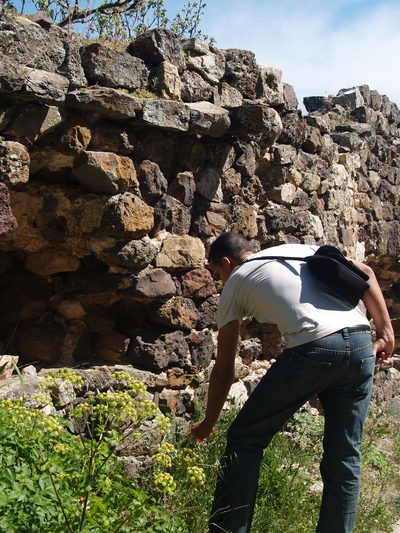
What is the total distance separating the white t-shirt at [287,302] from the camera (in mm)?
2322

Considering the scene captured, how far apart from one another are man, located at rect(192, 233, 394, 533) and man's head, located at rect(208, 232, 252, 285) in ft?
0.44

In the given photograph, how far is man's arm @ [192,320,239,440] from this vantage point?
245 centimetres

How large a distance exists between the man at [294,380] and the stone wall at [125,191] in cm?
95

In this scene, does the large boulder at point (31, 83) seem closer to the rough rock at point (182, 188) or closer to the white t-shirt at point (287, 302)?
the rough rock at point (182, 188)

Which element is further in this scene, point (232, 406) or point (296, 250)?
point (232, 406)

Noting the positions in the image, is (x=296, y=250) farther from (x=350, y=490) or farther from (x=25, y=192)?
(x=25, y=192)

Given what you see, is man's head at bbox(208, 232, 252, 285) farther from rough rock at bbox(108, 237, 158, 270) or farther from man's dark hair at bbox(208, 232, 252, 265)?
rough rock at bbox(108, 237, 158, 270)

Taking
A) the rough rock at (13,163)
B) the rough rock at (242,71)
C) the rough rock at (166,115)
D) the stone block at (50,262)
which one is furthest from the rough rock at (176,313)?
the rough rock at (242,71)

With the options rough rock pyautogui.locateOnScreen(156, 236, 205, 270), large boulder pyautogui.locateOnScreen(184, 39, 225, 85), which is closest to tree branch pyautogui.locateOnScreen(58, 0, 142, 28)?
large boulder pyautogui.locateOnScreen(184, 39, 225, 85)

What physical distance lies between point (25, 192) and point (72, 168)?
262mm

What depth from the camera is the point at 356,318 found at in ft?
7.90

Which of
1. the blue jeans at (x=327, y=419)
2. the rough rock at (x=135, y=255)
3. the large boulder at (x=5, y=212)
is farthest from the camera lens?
the rough rock at (x=135, y=255)

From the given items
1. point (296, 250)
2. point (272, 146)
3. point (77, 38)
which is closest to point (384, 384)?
point (272, 146)

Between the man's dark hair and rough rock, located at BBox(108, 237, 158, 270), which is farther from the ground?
the man's dark hair
